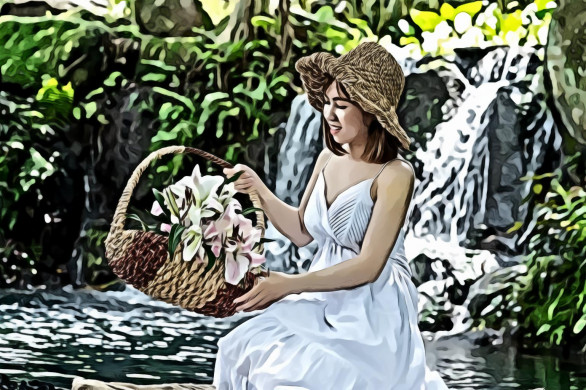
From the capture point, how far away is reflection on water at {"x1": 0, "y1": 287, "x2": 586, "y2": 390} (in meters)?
5.92

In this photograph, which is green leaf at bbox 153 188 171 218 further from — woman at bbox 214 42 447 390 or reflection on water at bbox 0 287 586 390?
reflection on water at bbox 0 287 586 390

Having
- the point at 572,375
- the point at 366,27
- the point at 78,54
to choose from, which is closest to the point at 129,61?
the point at 78,54

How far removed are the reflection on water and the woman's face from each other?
2680 mm

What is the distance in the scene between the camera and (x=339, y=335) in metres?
3.21

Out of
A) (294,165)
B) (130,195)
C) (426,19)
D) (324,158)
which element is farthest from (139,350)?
(426,19)

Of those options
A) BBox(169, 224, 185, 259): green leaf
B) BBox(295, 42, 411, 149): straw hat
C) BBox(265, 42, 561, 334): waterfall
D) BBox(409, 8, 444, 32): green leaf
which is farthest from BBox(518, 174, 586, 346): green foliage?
BBox(169, 224, 185, 259): green leaf

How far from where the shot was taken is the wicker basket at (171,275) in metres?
3.23

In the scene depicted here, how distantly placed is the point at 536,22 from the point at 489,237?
2337mm

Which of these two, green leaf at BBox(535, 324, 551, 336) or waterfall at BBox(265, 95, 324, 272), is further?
waterfall at BBox(265, 95, 324, 272)

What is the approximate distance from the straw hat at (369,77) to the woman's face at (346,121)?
0.14ft

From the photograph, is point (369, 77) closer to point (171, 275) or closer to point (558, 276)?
point (171, 275)

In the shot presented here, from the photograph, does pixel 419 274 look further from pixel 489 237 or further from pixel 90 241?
pixel 90 241

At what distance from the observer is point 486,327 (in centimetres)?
728

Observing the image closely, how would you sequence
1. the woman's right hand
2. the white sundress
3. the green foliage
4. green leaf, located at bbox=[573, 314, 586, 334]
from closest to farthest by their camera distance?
the white sundress < the woman's right hand < green leaf, located at bbox=[573, 314, 586, 334] < the green foliage
